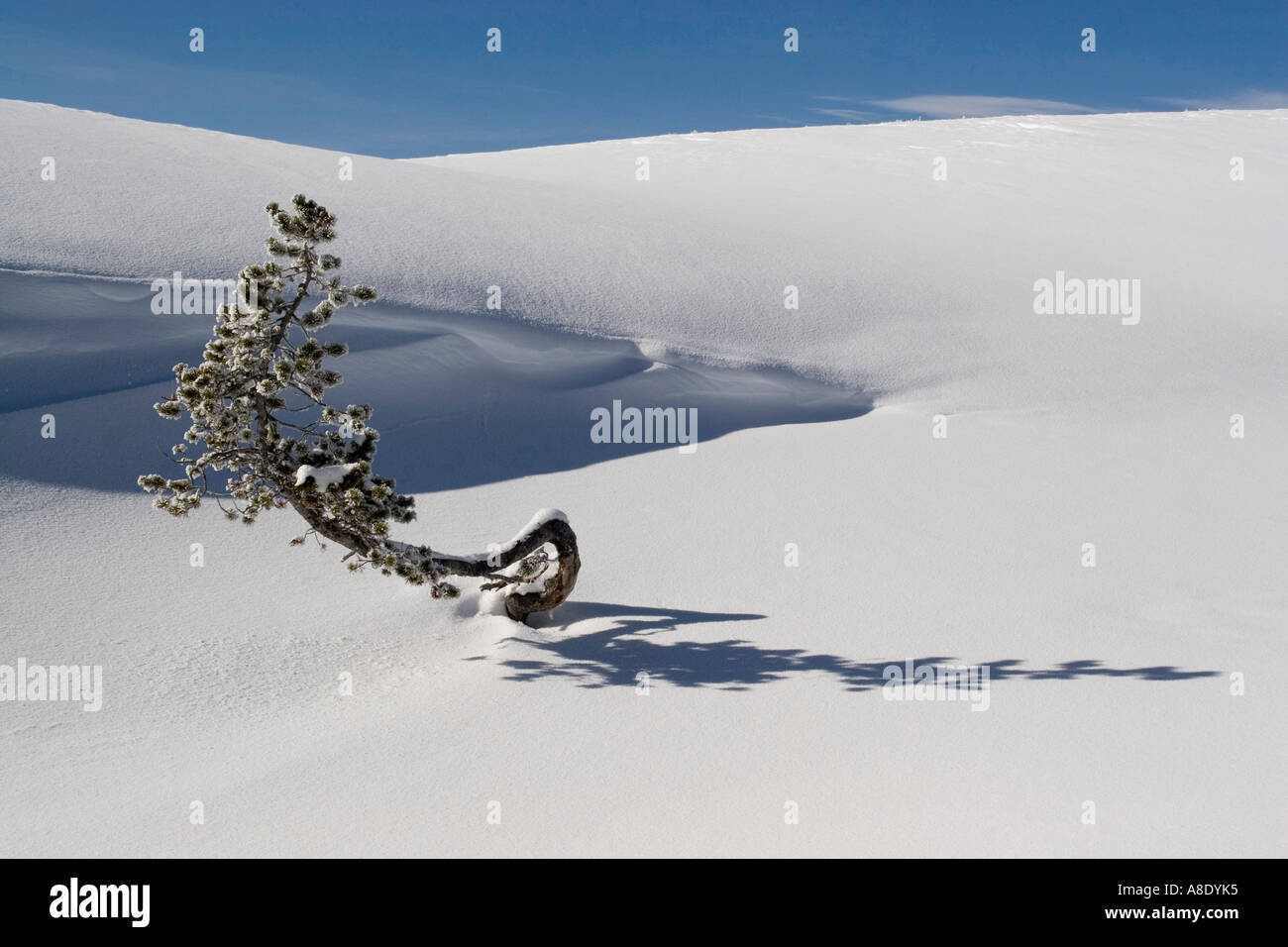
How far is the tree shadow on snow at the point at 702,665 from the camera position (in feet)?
12.7

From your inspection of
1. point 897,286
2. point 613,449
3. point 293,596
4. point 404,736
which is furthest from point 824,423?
point 404,736

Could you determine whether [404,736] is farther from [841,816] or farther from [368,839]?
[841,816]

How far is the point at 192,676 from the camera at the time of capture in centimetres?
404

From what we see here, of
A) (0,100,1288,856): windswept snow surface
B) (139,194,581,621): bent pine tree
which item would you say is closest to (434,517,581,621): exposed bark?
(0,100,1288,856): windswept snow surface

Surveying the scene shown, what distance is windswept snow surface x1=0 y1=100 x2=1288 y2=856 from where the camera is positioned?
10.2 feet

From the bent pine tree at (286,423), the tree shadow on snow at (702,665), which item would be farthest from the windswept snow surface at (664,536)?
the bent pine tree at (286,423)

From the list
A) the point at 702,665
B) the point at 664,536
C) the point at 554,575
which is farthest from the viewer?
the point at 664,536

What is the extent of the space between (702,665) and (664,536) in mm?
1552

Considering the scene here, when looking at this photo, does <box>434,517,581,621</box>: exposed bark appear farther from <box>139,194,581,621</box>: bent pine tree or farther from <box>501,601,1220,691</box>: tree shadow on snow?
<box>139,194,581,621</box>: bent pine tree

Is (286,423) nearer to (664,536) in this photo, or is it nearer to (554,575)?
(554,575)

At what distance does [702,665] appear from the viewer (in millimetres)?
4035

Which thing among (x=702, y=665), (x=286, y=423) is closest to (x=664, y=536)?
(x=702, y=665)

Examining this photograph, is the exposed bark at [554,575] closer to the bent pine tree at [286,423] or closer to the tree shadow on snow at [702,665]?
the tree shadow on snow at [702,665]

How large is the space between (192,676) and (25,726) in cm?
58
